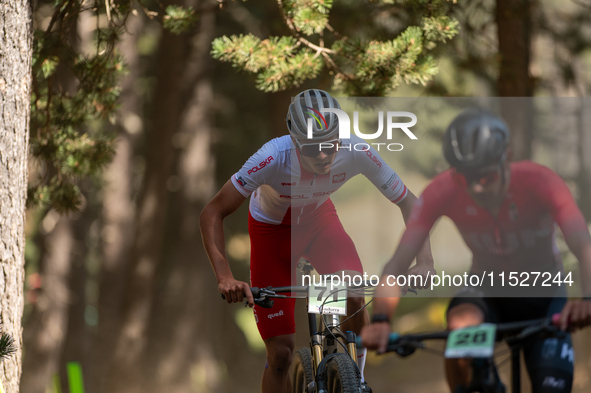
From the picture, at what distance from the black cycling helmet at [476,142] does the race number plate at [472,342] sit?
620 mm

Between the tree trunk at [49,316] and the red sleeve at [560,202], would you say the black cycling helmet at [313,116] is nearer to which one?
the red sleeve at [560,202]

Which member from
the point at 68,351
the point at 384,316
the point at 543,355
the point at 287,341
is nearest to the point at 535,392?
the point at 543,355

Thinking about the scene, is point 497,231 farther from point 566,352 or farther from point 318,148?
point 318,148

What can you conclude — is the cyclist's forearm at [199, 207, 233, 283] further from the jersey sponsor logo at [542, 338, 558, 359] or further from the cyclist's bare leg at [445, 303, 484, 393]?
the jersey sponsor logo at [542, 338, 558, 359]

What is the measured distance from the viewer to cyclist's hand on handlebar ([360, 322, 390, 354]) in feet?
7.02

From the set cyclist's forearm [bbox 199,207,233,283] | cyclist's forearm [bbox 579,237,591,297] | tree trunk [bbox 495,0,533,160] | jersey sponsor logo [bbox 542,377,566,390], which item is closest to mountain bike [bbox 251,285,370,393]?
cyclist's forearm [bbox 199,207,233,283]

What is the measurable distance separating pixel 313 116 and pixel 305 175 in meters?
0.41

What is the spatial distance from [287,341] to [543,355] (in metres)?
1.71

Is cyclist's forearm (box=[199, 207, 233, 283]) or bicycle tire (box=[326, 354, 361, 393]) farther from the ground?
cyclist's forearm (box=[199, 207, 233, 283])

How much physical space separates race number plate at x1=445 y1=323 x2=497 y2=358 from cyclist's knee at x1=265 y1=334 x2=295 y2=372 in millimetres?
1501

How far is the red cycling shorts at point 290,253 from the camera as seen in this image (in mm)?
3277

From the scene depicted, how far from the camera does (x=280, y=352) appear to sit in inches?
133

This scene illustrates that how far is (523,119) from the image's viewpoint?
3.98m

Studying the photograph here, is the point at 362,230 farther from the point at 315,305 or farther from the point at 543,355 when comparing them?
the point at 543,355
